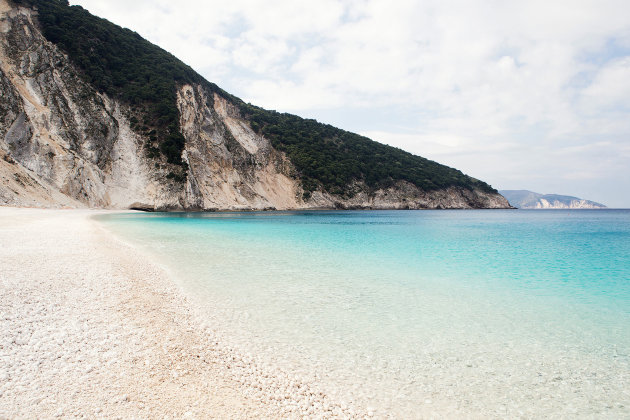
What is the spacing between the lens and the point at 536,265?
44.7 feet

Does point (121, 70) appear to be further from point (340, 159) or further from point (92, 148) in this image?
point (340, 159)

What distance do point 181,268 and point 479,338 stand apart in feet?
27.7

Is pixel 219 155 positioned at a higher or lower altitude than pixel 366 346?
higher

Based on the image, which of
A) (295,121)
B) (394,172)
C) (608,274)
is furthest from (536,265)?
(295,121)

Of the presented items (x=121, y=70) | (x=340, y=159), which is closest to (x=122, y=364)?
(x=121, y=70)

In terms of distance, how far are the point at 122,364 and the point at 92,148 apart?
54.1m

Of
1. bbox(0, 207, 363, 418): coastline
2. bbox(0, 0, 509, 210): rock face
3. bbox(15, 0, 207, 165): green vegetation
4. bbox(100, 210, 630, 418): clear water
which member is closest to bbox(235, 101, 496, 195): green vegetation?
bbox(0, 0, 509, 210): rock face

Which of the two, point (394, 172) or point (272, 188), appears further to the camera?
point (394, 172)

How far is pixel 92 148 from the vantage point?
4872 centimetres

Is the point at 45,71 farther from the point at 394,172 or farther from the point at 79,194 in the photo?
the point at 394,172

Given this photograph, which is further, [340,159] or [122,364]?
[340,159]

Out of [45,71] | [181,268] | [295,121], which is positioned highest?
[295,121]

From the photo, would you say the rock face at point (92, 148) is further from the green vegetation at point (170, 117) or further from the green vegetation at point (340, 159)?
the green vegetation at point (340, 159)

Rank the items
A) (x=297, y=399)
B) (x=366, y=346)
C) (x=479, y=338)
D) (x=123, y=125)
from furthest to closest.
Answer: (x=123, y=125) → (x=479, y=338) → (x=366, y=346) → (x=297, y=399)
